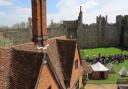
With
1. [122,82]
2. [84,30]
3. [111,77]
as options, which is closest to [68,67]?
[122,82]

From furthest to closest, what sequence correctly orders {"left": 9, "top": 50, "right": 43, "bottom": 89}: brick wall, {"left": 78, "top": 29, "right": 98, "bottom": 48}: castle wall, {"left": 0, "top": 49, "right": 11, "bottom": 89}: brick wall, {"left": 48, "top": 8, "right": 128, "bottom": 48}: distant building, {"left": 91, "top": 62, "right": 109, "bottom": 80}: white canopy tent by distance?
{"left": 78, "top": 29, "right": 98, "bottom": 48}: castle wall, {"left": 48, "top": 8, "right": 128, "bottom": 48}: distant building, {"left": 91, "top": 62, "right": 109, "bottom": 80}: white canopy tent, {"left": 9, "top": 50, "right": 43, "bottom": 89}: brick wall, {"left": 0, "top": 49, "right": 11, "bottom": 89}: brick wall

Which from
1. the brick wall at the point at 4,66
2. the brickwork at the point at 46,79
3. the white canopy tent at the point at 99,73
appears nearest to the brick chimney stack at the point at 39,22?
the brickwork at the point at 46,79

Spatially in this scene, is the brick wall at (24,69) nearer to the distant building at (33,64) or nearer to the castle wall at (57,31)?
the distant building at (33,64)

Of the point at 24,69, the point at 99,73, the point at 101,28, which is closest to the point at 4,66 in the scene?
the point at 24,69

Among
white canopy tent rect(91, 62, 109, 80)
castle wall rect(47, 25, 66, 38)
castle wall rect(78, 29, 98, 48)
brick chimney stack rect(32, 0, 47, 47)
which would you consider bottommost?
white canopy tent rect(91, 62, 109, 80)

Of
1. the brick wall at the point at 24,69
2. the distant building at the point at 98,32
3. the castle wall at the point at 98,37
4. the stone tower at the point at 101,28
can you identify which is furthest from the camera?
the stone tower at the point at 101,28

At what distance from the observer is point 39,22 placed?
14.1 metres

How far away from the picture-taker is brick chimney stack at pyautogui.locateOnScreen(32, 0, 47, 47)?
14.0 metres

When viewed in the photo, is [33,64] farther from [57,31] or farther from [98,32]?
[98,32]

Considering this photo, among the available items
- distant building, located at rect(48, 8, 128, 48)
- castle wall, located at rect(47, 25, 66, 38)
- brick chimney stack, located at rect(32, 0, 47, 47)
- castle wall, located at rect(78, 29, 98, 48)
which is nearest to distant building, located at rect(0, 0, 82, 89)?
brick chimney stack, located at rect(32, 0, 47, 47)

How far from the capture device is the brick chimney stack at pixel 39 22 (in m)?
14.0

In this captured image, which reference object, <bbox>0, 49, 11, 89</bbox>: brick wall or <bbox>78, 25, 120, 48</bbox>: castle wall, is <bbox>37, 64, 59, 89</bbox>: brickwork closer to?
<bbox>0, 49, 11, 89</bbox>: brick wall

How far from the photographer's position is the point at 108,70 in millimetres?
31375

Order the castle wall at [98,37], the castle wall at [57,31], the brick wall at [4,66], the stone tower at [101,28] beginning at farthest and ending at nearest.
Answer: the stone tower at [101,28]
the castle wall at [98,37]
the castle wall at [57,31]
the brick wall at [4,66]
